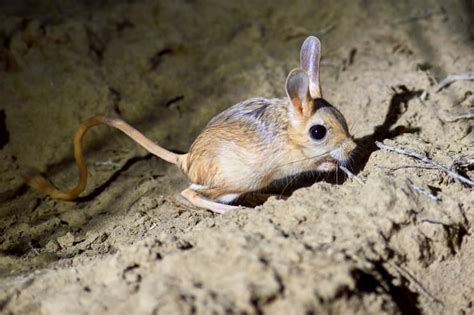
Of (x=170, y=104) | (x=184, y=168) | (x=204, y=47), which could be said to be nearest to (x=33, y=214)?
(x=184, y=168)

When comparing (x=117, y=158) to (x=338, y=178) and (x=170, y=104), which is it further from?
(x=338, y=178)

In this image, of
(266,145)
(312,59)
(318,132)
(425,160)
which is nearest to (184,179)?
(266,145)

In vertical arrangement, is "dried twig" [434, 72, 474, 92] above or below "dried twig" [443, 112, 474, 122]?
above

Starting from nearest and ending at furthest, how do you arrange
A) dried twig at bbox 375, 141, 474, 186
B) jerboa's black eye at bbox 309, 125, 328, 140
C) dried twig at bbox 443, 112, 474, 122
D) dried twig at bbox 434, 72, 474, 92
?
1. dried twig at bbox 375, 141, 474, 186
2. jerboa's black eye at bbox 309, 125, 328, 140
3. dried twig at bbox 443, 112, 474, 122
4. dried twig at bbox 434, 72, 474, 92

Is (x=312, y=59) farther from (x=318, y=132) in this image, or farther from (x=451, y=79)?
(x=451, y=79)

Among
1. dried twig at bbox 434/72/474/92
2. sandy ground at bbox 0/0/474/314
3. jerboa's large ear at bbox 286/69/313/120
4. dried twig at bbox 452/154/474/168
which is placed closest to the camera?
sandy ground at bbox 0/0/474/314

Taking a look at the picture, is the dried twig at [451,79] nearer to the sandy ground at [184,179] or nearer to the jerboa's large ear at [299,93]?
the sandy ground at [184,179]

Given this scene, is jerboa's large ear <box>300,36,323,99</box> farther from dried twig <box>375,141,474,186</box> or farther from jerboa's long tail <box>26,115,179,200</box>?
jerboa's long tail <box>26,115,179,200</box>

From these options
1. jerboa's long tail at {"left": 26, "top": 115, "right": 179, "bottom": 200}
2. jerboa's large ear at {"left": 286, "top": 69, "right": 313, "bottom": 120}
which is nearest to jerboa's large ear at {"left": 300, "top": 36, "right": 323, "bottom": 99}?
jerboa's large ear at {"left": 286, "top": 69, "right": 313, "bottom": 120}
